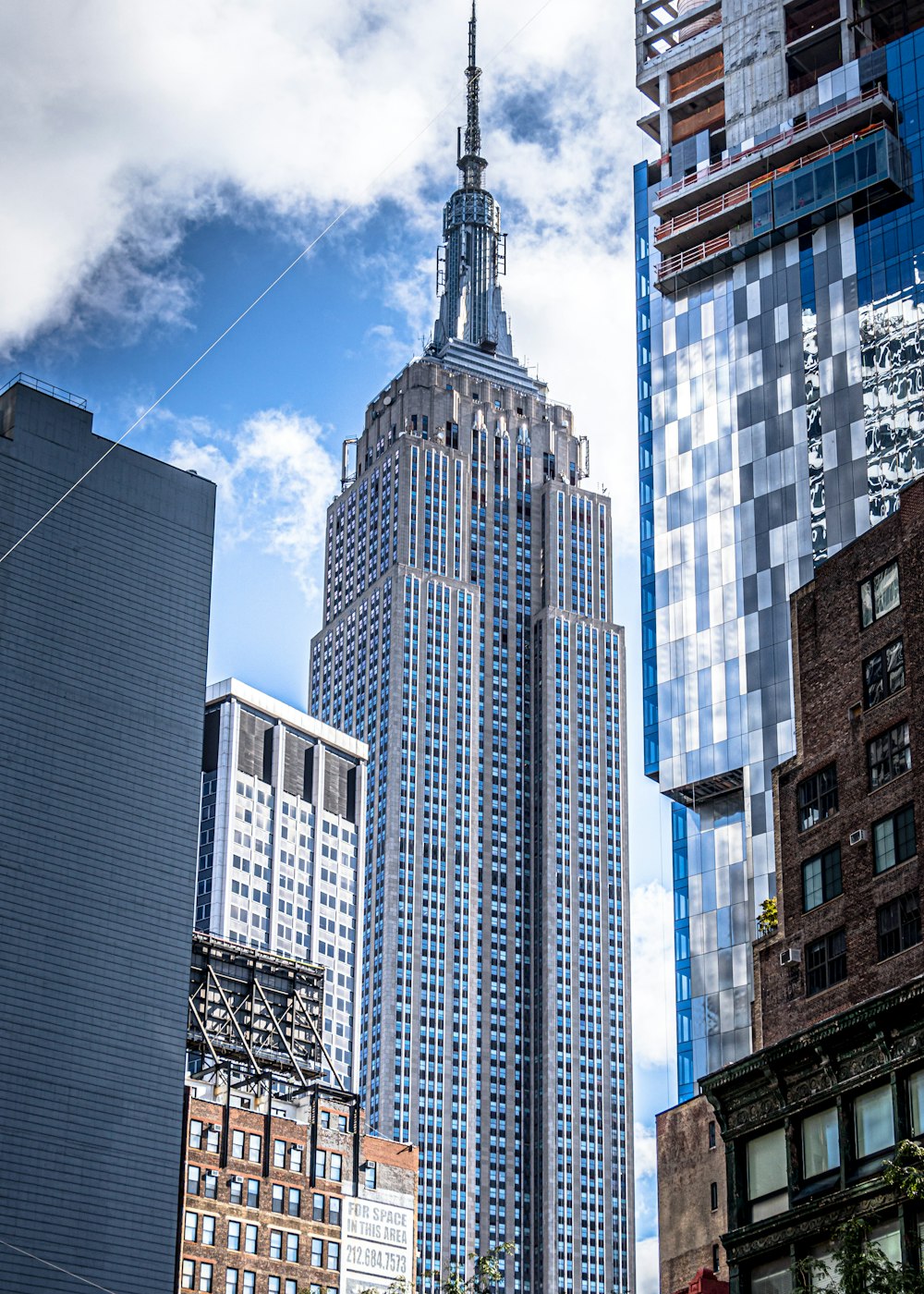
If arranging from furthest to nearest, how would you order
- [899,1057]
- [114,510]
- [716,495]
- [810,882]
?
[114,510], [716,495], [810,882], [899,1057]

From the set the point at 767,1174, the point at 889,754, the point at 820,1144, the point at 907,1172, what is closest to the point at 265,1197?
the point at 889,754

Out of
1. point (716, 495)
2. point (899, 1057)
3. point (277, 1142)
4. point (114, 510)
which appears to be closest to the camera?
point (899, 1057)

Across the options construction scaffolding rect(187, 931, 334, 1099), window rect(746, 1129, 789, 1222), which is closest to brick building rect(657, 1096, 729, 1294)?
window rect(746, 1129, 789, 1222)

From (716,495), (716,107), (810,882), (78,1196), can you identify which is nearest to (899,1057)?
(810,882)

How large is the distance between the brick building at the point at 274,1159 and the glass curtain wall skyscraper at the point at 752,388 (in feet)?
126

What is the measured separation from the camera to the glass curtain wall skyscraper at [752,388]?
136375 millimetres

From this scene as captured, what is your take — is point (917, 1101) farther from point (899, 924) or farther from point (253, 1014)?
point (253, 1014)

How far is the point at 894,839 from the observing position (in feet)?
208

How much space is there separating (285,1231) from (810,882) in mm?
98174

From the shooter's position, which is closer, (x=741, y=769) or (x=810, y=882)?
(x=810, y=882)

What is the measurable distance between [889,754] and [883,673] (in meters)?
2.70

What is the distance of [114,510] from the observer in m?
171

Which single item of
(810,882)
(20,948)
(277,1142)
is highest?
(20,948)

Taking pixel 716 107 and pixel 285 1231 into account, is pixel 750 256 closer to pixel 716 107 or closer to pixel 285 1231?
pixel 716 107
